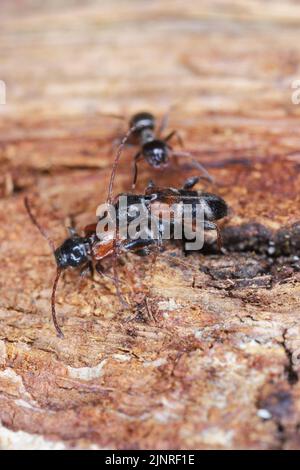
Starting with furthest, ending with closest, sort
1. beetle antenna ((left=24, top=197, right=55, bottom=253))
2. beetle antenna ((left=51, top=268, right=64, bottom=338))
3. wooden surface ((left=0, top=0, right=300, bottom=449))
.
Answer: beetle antenna ((left=24, top=197, right=55, bottom=253)) → beetle antenna ((left=51, top=268, right=64, bottom=338)) → wooden surface ((left=0, top=0, right=300, bottom=449))

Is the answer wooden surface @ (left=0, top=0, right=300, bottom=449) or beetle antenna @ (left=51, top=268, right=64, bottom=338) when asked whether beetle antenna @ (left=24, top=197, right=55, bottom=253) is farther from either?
beetle antenna @ (left=51, top=268, right=64, bottom=338)

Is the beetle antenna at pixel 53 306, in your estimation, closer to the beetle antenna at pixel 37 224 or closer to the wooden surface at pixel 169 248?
the wooden surface at pixel 169 248

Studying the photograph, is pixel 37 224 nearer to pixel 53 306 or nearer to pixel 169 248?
pixel 53 306

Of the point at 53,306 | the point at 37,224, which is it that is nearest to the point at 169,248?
the point at 53,306

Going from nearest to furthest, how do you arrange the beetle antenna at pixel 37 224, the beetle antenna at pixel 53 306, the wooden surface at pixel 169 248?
the wooden surface at pixel 169 248 → the beetle antenna at pixel 53 306 → the beetle antenna at pixel 37 224

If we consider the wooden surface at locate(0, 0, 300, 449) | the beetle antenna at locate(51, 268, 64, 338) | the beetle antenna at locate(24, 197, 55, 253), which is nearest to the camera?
the wooden surface at locate(0, 0, 300, 449)

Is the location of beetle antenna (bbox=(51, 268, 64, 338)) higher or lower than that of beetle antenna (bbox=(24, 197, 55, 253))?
lower

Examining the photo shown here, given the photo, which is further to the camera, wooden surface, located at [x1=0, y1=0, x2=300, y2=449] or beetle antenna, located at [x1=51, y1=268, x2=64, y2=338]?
beetle antenna, located at [x1=51, y1=268, x2=64, y2=338]

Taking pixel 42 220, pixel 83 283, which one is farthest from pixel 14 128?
pixel 83 283

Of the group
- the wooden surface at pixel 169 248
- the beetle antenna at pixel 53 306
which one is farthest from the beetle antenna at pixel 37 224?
the beetle antenna at pixel 53 306

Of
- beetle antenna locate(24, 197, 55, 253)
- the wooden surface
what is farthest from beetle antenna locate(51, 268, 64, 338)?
beetle antenna locate(24, 197, 55, 253)
